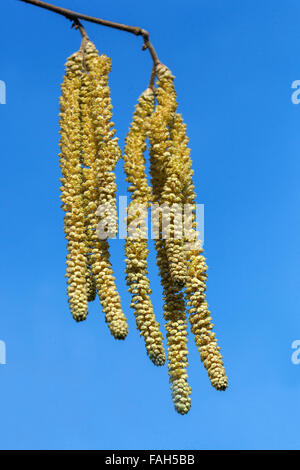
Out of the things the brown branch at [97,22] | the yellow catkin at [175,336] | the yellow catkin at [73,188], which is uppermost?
the brown branch at [97,22]

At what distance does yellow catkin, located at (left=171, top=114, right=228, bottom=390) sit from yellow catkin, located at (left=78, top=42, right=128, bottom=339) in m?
0.40

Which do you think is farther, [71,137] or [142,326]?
[71,137]

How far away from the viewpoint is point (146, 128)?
3.96 metres

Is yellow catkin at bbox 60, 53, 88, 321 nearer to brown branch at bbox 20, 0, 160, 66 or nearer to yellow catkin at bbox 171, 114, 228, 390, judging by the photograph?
brown branch at bbox 20, 0, 160, 66

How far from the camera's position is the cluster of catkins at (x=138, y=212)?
3674 millimetres

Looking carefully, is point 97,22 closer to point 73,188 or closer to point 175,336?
point 73,188

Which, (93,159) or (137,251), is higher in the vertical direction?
(93,159)

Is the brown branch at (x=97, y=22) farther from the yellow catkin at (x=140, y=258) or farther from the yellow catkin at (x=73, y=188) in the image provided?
the yellow catkin at (x=140, y=258)

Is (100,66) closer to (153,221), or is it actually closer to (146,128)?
(146,128)

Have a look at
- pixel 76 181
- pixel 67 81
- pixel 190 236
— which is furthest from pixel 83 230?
pixel 67 81

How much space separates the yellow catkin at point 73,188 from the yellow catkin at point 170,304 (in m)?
0.38

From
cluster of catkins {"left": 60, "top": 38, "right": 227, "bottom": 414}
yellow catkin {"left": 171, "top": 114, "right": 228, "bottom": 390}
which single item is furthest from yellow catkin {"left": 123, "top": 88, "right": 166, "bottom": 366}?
yellow catkin {"left": 171, "top": 114, "right": 228, "bottom": 390}

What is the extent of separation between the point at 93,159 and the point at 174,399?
49.6 inches

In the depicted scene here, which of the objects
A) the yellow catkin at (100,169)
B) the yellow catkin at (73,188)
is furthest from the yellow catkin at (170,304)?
the yellow catkin at (73,188)
